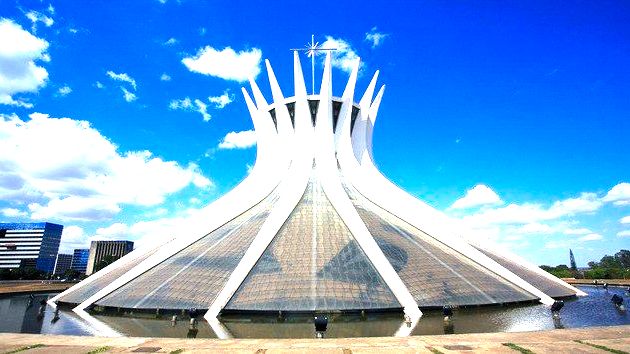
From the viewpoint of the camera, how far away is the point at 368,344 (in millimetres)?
11164

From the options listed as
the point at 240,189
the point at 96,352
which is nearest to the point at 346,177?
the point at 240,189

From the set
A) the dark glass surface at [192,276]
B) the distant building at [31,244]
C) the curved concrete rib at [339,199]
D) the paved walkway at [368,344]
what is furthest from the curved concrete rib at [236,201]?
the distant building at [31,244]

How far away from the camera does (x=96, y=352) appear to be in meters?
10.6

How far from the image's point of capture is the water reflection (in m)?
14.1

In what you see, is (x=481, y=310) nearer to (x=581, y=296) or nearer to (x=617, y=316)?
(x=617, y=316)

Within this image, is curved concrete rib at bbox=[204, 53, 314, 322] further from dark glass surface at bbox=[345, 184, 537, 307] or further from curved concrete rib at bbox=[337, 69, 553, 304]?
dark glass surface at bbox=[345, 184, 537, 307]

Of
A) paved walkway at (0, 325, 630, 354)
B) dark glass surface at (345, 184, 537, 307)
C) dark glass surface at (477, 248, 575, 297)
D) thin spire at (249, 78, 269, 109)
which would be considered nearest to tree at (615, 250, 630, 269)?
dark glass surface at (477, 248, 575, 297)

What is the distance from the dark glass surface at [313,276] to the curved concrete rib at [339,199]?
0.40 meters

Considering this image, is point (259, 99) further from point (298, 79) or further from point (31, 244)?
point (31, 244)

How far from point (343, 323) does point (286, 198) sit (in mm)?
11822

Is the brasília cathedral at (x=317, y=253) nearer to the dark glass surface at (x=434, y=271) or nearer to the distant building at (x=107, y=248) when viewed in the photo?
the dark glass surface at (x=434, y=271)

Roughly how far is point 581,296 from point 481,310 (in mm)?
11846

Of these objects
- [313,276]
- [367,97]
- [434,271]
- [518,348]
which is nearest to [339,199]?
[313,276]

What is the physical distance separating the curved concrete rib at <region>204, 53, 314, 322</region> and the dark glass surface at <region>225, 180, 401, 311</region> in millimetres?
391
